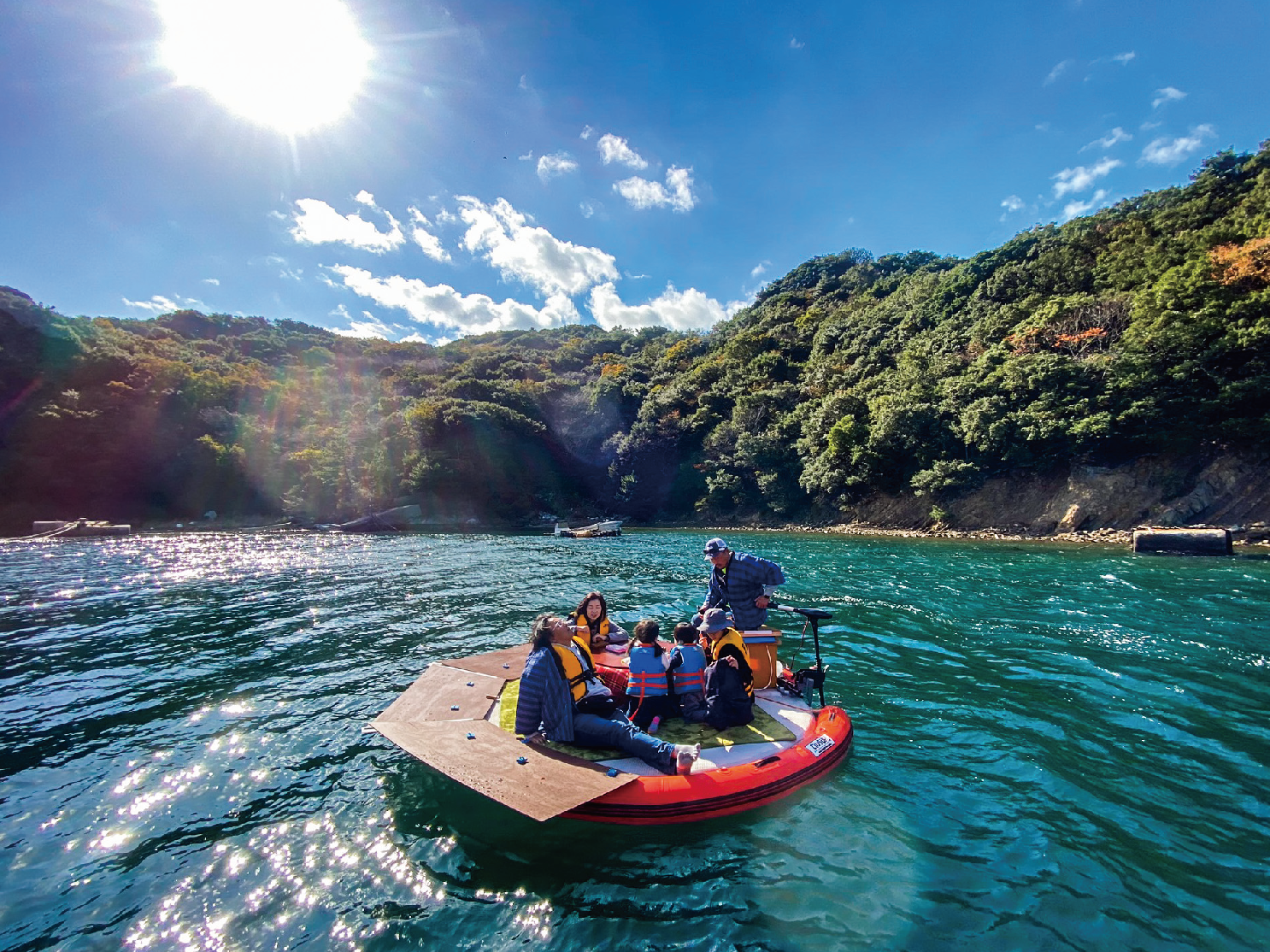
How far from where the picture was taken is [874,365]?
46.2 metres

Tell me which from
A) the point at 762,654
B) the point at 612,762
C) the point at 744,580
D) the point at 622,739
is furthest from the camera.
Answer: the point at 744,580

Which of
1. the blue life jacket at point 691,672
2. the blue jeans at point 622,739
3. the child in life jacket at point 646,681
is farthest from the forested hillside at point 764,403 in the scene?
Result: the blue jeans at point 622,739

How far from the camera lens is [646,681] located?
20.9ft

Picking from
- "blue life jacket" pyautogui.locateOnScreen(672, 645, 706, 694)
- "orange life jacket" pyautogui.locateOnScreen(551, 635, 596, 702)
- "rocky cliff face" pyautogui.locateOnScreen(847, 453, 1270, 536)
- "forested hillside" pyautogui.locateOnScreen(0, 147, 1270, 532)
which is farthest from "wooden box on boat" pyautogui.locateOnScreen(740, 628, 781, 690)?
"forested hillside" pyautogui.locateOnScreen(0, 147, 1270, 532)

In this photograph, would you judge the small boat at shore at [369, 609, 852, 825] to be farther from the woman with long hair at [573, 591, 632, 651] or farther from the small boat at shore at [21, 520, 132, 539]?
the small boat at shore at [21, 520, 132, 539]

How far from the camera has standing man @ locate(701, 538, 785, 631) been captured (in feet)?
25.7

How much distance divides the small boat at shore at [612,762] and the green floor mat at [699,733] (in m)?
0.02

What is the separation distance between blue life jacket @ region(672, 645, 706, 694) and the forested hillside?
2903 centimetres

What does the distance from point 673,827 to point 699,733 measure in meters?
1.25

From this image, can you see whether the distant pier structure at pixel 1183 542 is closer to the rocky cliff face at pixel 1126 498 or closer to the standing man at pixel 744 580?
the rocky cliff face at pixel 1126 498

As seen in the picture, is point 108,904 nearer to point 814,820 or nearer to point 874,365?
point 814,820

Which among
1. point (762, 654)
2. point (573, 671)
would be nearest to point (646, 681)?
point (573, 671)

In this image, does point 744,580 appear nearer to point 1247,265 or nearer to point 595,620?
point 595,620

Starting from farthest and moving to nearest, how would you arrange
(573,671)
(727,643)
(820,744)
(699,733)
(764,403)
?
(764,403) → (727,643) → (699,733) → (573,671) → (820,744)
